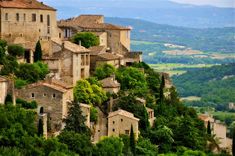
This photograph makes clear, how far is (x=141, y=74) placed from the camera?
68.6m

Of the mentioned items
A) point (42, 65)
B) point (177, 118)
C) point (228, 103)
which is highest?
point (42, 65)

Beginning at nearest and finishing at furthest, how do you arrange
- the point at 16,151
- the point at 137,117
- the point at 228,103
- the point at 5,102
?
the point at 16,151 → the point at 5,102 → the point at 137,117 → the point at 228,103

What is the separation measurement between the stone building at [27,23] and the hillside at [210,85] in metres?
92.2

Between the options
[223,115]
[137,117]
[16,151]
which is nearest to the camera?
[16,151]

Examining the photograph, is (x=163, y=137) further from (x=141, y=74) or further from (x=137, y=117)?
(x=141, y=74)

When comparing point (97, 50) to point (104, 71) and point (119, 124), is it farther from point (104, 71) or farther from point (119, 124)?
point (119, 124)

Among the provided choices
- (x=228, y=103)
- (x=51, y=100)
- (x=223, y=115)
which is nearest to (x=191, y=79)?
(x=228, y=103)

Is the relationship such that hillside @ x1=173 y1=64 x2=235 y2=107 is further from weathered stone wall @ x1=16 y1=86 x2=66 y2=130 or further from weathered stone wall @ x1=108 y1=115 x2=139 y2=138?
weathered stone wall @ x1=16 y1=86 x2=66 y2=130

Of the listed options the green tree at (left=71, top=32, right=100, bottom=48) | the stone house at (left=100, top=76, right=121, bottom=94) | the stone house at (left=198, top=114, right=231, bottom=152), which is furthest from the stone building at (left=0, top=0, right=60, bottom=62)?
the stone house at (left=198, top=114, right=231, bottom=152)

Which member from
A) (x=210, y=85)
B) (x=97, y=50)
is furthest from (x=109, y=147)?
(x=210, y=85)

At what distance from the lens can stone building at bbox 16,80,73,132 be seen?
2159 inches

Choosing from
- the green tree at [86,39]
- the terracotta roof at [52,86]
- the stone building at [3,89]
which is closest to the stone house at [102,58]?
the green tree at [86,39]

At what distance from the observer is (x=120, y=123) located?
5869 centimetres

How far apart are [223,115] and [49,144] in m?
92.0
